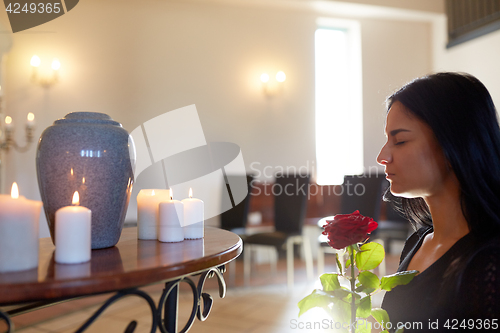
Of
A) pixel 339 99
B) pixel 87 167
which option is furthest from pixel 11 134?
pixel 339 99

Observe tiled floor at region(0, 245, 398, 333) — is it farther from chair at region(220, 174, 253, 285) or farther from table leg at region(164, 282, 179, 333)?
table leg at region(164, 282, 179, 333)

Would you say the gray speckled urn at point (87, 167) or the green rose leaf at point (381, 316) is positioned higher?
the gray speckled urn at point (87, 167)

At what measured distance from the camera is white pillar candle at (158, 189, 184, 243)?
0.96 m

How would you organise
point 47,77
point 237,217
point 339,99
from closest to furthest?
point 237,217 → point 47,77 → point 339,99

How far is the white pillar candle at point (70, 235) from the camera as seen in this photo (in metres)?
0.70

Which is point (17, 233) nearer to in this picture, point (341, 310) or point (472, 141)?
point (341, 310)

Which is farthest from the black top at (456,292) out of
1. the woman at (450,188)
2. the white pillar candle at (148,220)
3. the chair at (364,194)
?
A: the chair at (364,194)

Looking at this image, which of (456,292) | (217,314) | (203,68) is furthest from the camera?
(203,68)

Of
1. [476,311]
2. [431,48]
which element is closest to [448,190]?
[476,311]

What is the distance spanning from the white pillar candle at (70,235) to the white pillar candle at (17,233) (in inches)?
1.8

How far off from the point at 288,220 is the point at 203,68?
2.15m

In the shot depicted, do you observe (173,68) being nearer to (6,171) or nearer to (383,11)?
(6,171)

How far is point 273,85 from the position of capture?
4.97m

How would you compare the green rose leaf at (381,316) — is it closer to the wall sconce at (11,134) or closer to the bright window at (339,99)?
the wall sconce at (11,134)
